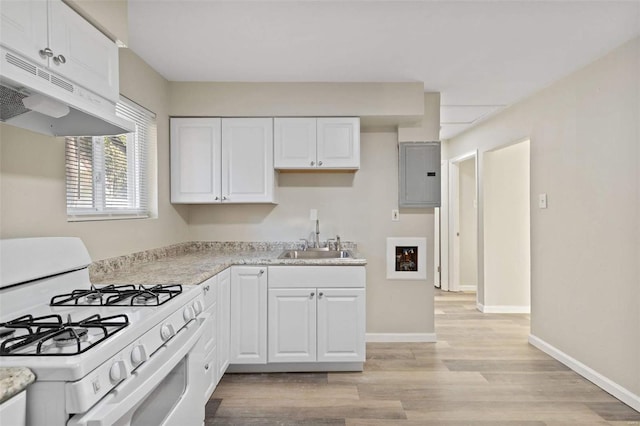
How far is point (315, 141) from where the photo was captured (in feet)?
10.7

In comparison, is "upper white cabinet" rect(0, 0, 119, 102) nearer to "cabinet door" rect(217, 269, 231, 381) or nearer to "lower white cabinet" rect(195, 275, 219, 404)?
"lower white cabinet" rect(195, 275, 219, 404)

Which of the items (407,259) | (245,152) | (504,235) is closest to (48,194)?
(245,152)

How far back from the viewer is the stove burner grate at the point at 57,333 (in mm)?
1015

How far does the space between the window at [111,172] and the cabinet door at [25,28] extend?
0.82 m

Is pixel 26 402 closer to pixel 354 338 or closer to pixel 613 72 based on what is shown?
pixel 354 338

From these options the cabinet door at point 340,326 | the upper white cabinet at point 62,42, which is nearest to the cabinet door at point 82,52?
the upper white cabinet at point 62,42

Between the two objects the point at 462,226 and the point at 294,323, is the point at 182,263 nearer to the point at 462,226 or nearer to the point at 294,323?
the point at 294,323

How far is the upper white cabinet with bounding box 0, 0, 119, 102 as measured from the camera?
3.90 feet

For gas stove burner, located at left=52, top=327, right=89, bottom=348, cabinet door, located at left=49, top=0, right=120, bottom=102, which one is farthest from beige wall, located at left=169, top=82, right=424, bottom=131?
gas stove burner, located at left=52, top=327, right=89, bottom=348

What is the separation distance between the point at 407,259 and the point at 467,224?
2.57 meters

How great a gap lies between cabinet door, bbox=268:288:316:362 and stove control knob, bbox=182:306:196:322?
3.87 ft

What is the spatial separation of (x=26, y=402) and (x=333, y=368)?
229 centimetres

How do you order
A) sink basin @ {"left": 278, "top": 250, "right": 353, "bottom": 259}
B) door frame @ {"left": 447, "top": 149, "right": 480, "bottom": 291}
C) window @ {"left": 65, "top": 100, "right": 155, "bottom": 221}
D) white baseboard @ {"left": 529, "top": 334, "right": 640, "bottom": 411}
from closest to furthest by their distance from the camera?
window @ {"left": 65, "top": 100, "right": 155, "bottom": 221} → white baseboard @ {"left": 529, "top": 334, "right": 640, "bottom": 411} → sink basin @ {"left": 278, "top": 250, "right": 353, "bottom": 259} → door frame @ {"left": 447, "top": 149, "right": 480, "bottom": 291}

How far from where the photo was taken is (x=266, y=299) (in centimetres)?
284
